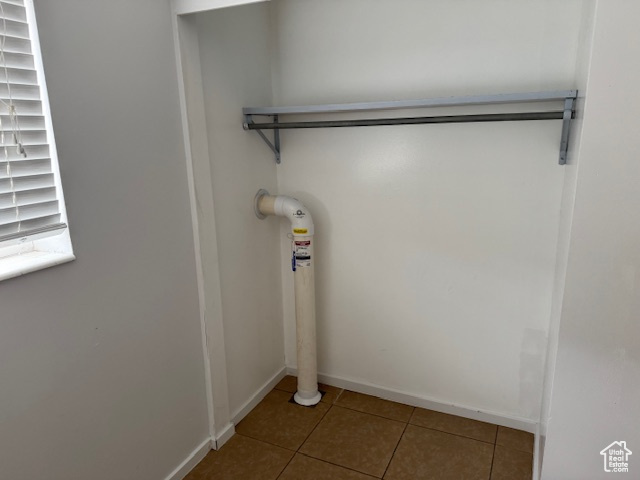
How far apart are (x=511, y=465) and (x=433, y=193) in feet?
4.15

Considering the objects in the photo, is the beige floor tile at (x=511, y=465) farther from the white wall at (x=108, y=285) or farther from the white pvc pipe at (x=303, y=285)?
the white wall at (x=108, y=285)

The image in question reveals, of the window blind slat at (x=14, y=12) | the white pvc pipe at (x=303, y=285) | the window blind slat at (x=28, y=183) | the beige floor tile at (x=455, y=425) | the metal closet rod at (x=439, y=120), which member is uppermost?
the window blind slat at (x=14, y=12)

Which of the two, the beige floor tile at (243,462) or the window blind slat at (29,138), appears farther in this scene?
the beige floor tile at (243,462)

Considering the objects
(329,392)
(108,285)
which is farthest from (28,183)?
(329,392)

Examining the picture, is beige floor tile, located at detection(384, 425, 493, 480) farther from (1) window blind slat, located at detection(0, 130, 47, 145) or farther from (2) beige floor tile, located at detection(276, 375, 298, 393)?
(1) window blind slat, located at detection(0, 130, 47, 145)

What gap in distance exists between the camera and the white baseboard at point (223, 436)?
6.76 ft

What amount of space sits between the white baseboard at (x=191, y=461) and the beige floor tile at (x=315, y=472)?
0.38 m

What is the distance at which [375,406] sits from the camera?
238cm

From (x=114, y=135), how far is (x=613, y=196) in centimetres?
149

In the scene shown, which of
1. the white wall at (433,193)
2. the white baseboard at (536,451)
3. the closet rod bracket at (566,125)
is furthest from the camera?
the white wall at (433,193)

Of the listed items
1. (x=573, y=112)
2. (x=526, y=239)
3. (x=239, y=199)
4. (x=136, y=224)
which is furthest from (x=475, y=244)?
(x=136, y=224)

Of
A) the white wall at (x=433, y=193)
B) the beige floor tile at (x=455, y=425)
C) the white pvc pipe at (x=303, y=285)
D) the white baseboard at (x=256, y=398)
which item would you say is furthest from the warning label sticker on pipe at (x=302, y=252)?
the beige floor tile at (x=455, y=425)

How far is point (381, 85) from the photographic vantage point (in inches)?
82.7

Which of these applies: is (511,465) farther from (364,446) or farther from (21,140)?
(21,140)
